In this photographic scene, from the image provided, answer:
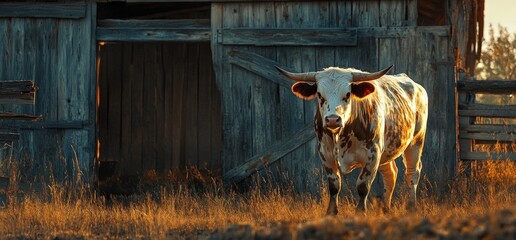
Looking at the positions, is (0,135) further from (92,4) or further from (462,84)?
(462,84)

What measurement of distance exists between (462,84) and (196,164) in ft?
19.7

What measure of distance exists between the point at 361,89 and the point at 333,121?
80cm

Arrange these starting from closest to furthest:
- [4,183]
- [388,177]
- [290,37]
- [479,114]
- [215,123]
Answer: [388,177] → [4,183] → [290,37] → [479,114] → [215,123]

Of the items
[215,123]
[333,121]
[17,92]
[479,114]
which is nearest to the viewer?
[333,121]

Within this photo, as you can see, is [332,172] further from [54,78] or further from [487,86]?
[54,78]

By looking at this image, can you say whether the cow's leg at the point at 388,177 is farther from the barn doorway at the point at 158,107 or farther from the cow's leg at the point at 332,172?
the barn doorway at the point at 158,107

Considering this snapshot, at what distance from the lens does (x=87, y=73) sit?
15844 millimetres

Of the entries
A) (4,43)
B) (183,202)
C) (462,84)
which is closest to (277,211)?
(183,202)

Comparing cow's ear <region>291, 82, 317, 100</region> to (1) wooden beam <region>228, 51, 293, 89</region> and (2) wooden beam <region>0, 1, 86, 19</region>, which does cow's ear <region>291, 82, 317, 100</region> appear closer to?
(1) wooden beam <region>228, 51, 293, 89</region>

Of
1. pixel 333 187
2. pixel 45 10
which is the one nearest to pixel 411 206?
pixel 333 187

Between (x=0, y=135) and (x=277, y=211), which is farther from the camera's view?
(x=0, y=135)

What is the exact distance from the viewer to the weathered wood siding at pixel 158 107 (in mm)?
19812

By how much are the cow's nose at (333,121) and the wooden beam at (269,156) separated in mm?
4547

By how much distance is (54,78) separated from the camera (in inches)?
624
